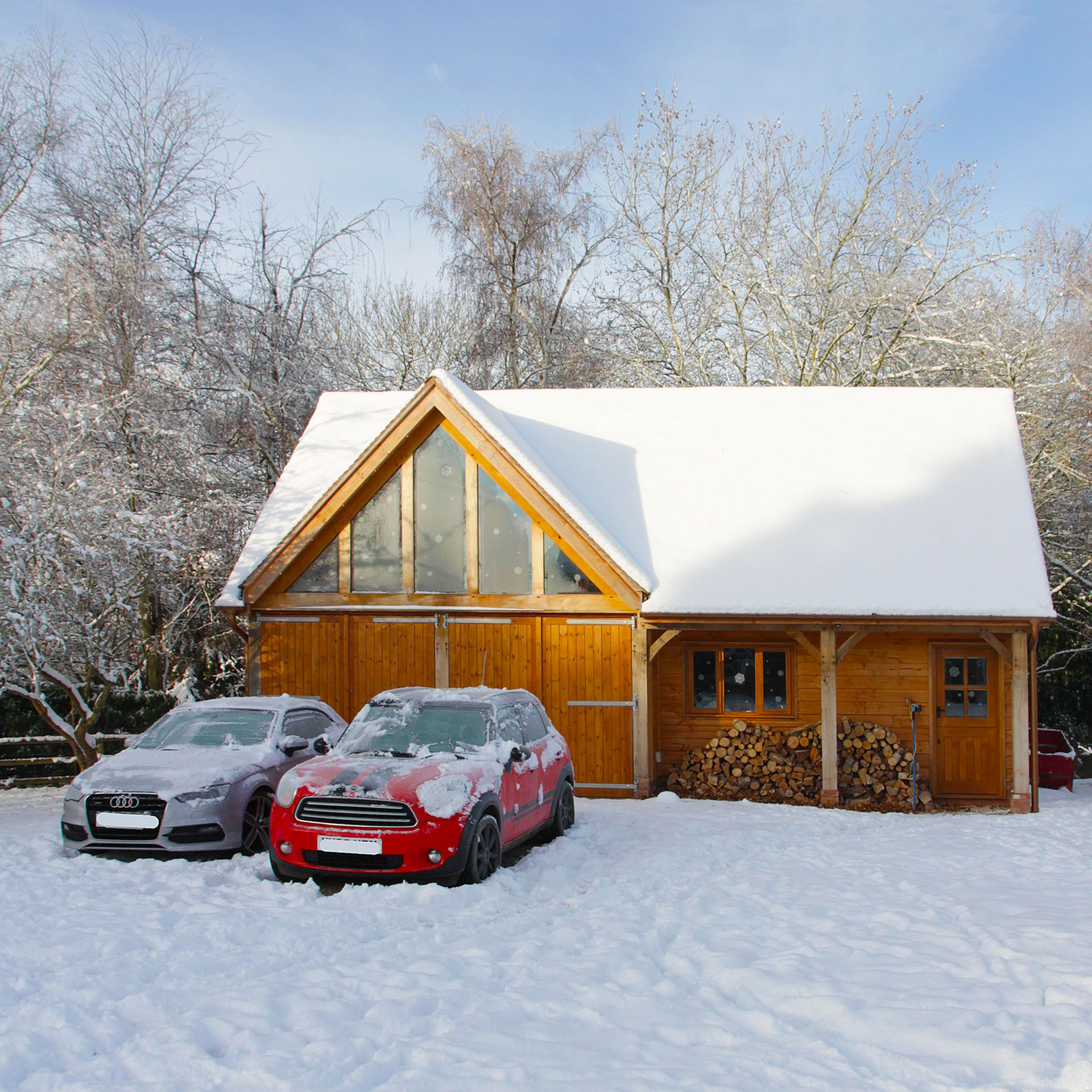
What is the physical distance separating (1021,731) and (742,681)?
396 centimetres

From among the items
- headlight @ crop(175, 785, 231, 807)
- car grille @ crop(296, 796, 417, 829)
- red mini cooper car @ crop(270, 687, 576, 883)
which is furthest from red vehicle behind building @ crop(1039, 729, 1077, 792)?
headlight @ crop(175, 785, 231, 807)

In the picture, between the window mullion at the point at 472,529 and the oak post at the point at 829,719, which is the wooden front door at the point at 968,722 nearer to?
the oak post at the point at 829,719

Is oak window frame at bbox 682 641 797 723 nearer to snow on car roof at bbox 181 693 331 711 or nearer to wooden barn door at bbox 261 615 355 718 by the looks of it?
wooden barn door at bbox 261 615 355 718

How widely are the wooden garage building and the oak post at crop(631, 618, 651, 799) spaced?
0.03 metres

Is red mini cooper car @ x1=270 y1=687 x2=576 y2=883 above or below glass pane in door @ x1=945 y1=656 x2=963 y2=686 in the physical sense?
below

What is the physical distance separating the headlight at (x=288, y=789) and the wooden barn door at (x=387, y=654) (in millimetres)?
5677

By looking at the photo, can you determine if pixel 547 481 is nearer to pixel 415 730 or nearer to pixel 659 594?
pixel 659 594

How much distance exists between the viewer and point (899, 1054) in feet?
14.6

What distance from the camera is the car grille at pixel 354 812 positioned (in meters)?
7.47

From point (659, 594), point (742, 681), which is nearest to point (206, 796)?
point (659, 594)

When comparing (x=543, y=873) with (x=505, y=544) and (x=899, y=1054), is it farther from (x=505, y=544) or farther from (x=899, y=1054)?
(x=505, y=544)

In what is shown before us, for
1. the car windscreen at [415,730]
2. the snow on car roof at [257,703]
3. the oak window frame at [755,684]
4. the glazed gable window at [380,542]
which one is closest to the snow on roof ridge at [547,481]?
the glazed gable window at [380,542]

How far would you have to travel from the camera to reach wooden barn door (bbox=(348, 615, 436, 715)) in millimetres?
13688

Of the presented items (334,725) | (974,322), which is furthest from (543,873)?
(974,322)
